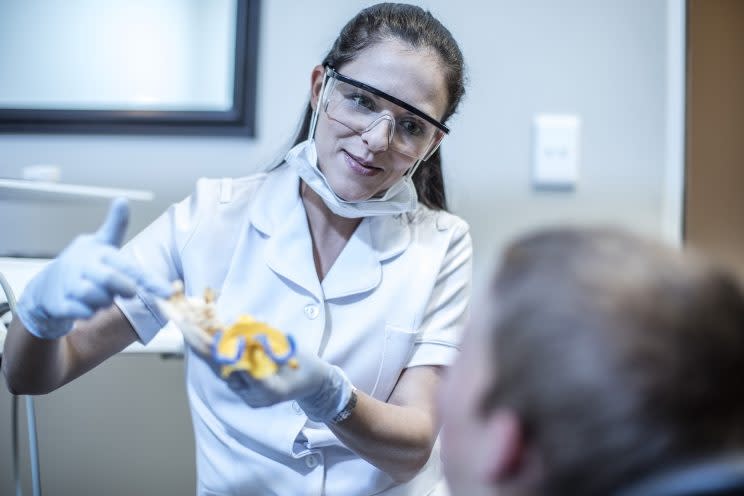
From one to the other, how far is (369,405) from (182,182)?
0.85 meters

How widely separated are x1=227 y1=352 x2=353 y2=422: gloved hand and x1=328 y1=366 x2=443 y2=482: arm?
0.15 ft

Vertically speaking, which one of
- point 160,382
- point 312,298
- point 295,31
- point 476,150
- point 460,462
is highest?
point 295,31

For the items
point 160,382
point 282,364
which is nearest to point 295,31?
point 160,382

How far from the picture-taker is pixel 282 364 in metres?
0.83

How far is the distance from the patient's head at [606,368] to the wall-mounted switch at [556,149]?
108 centimetres

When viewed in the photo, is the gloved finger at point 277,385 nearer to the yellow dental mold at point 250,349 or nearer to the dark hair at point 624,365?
the yellow dental mold at point 250,349

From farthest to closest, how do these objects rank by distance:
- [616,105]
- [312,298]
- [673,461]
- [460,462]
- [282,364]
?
[616,105], [312,298], [282,364], [460,462], [673,461]

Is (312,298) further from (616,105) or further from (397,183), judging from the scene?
(616,105)

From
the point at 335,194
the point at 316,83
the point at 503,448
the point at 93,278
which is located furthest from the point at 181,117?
the point at 503,448

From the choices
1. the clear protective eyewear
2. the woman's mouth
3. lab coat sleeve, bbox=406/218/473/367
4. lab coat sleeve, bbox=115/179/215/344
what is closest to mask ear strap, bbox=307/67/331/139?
the clear protective eyewear

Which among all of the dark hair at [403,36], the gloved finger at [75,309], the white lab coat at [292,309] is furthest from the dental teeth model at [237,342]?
the dark hair at [403,36]

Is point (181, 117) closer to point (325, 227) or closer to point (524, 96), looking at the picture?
point (325, 227)

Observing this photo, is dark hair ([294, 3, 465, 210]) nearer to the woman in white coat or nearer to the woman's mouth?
the woman in white coat

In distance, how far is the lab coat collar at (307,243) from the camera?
1241 mm
